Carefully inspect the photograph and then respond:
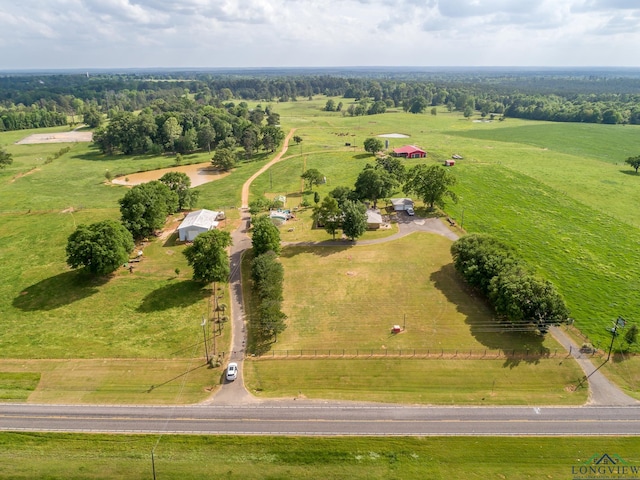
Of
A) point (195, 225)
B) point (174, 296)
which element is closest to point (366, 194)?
point (195, 225)

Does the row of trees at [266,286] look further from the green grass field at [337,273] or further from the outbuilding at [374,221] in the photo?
the outbuilding at [374,221]

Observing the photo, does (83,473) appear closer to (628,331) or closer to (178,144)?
(628,331)

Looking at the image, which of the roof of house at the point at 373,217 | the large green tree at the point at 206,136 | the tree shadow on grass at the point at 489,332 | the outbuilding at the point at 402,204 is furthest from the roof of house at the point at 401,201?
the large green tree at the point at 206,136

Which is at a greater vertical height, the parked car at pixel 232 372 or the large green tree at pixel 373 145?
the large green tree at pixel 373 145

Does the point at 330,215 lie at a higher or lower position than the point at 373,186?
lower

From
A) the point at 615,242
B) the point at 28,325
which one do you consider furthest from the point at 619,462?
the point at 28,325

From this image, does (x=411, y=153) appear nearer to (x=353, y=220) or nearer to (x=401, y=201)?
(x=401, y=201)
